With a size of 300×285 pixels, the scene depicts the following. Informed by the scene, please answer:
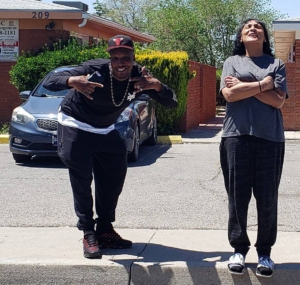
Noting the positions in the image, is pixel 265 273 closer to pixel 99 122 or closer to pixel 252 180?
pixel 252 180

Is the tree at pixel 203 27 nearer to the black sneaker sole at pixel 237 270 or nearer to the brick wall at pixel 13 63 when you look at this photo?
the brick wall at pixel 13 63

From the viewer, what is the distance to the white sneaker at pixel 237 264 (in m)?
5.22

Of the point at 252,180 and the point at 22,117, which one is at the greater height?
the point at 22,117

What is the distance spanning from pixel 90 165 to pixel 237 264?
57.5 inches

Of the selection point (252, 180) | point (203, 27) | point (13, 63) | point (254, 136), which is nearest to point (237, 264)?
point (252, 180)

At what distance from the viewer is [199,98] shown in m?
19.4

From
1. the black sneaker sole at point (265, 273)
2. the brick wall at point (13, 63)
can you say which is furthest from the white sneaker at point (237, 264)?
the brick wall at point (13, 63)

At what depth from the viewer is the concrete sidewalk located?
5.43 m

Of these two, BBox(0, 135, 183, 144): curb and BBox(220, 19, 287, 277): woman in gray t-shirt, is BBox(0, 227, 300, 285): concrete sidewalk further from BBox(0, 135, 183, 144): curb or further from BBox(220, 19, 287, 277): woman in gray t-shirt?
BBox(0, 135, 183, 144): curb

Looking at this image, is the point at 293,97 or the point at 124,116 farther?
the point at 293,97

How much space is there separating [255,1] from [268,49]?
108 feet

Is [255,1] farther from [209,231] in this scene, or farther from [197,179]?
[209,231]

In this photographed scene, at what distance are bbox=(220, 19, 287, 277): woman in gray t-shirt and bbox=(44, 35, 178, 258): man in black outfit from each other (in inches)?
26.7

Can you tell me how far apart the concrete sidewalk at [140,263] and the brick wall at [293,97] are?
416 inches
